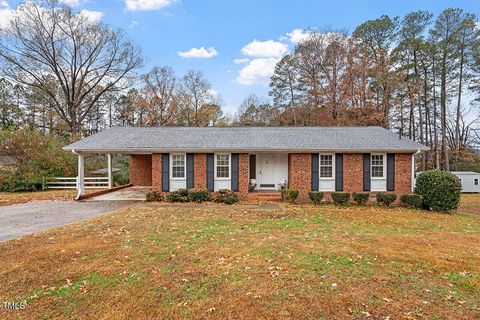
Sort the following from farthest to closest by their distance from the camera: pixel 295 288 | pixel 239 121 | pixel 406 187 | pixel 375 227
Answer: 1. pixel 239 121
2. pixel 406 187
3. pixel 375 227
4. pixel 295 288

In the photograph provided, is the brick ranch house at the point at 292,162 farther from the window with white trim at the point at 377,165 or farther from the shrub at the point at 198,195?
the shrub at the point at 198,195

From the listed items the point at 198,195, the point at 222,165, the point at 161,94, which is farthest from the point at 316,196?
the point at 161,94

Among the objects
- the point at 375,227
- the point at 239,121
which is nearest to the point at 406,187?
the point at 375,227

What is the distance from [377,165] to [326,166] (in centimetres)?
258

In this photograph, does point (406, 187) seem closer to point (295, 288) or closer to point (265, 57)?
point (295, 288)

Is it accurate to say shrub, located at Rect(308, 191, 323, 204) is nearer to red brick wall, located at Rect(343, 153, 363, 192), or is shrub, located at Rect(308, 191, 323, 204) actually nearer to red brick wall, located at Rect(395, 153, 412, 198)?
red brick wall, located at Rect(343, 153, 363, 192)

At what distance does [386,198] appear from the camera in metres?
12.1

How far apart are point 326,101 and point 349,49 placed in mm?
5145

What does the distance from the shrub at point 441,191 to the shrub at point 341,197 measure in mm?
3596

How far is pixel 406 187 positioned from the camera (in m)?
13.0

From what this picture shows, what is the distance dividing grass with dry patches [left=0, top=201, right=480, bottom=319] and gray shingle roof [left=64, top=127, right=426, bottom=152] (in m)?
5.72

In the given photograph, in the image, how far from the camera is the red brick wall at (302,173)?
43.3 feet

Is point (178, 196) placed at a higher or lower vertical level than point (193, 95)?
lower

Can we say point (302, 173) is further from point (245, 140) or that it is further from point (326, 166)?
point (245, 140)
